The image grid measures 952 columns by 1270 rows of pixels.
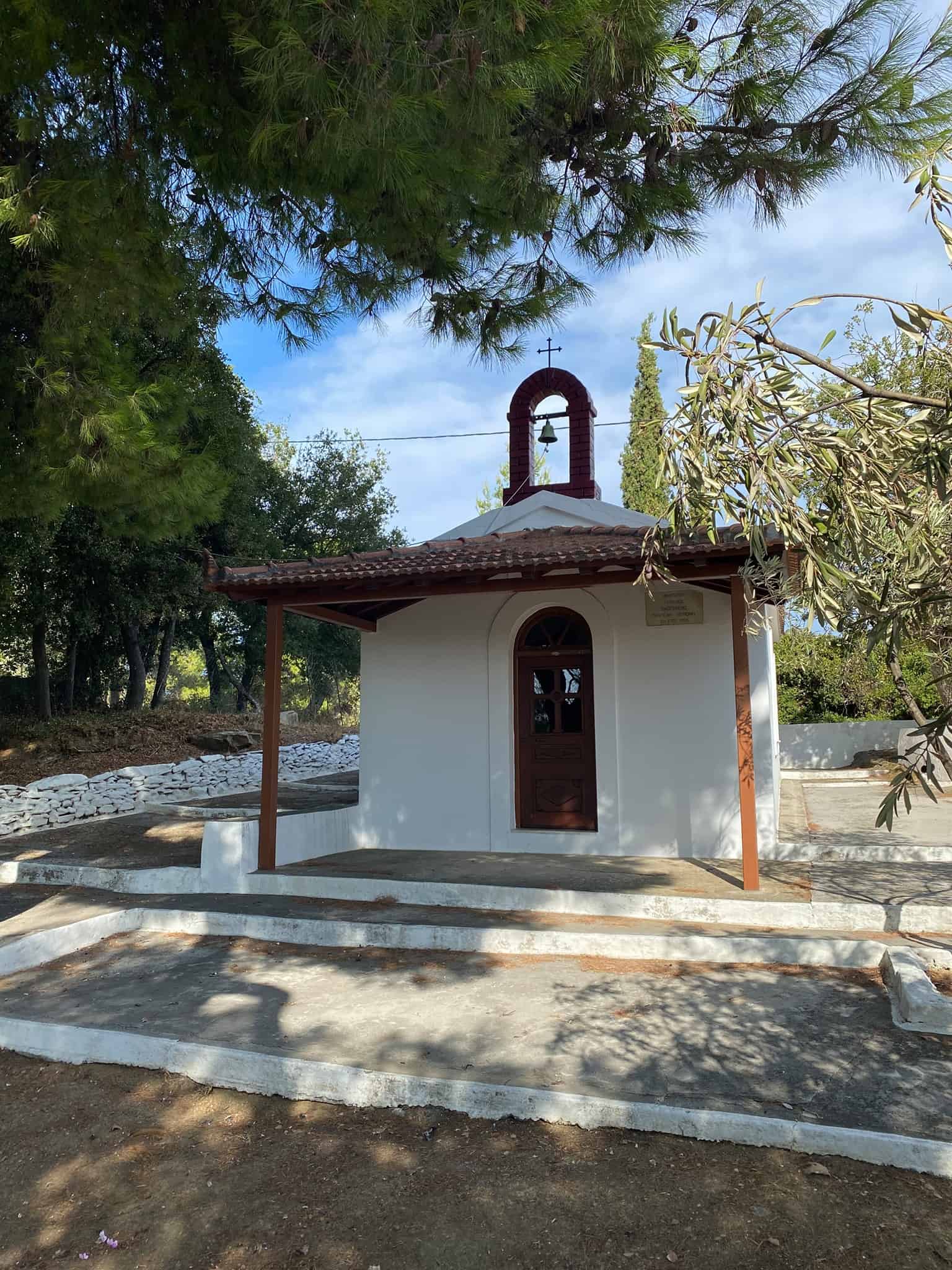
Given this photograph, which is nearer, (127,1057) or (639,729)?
(127,1057)

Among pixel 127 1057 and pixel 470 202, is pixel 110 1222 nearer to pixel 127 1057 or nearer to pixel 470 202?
pixel 127 1057

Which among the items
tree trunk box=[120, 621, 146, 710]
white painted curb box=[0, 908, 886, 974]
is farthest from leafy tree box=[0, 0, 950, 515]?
tree trunk box=[120, 621, 146, 710]

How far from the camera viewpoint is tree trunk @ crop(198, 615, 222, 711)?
2162 centimetres

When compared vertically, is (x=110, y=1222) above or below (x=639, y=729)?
below

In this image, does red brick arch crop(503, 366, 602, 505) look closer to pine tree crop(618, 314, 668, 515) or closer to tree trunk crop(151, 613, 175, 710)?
tree trunk crop(151, 613, 175, 710)

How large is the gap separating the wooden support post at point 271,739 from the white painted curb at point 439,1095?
11.3 ft

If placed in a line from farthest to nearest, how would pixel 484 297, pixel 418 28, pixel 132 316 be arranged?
1. pixel 484 297
2. pixel 132 316
3. pixel 418 28

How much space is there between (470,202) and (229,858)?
597 cm

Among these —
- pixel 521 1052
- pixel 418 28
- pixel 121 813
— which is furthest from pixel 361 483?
pixel 521 1052

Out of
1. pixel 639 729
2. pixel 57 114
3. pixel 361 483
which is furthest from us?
pixel 361 483

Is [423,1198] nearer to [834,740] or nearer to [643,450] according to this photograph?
[834,740]

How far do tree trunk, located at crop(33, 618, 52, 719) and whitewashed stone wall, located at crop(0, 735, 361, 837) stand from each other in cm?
361

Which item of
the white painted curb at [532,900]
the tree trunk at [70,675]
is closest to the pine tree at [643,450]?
the tree trunk at [70,675]

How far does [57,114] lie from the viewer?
592cm
